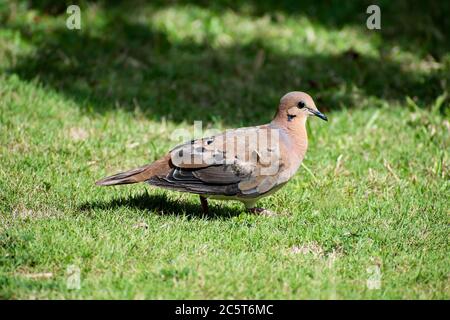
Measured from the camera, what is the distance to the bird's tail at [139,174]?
5.32 meters

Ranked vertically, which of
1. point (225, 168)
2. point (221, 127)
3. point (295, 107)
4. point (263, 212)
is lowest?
point (263, 212)

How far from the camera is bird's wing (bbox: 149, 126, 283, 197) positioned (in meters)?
5.34

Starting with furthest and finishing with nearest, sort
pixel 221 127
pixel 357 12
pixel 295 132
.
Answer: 1. pixel 357 12
2. pixel 221 127
3. pixel 295 132

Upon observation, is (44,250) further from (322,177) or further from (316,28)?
(316,28)

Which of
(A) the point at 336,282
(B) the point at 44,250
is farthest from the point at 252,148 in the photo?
(B) the point at 44,250

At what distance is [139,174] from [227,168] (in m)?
0.69

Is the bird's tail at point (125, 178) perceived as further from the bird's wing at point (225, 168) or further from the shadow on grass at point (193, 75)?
the shadow on grass at point (193, 75)

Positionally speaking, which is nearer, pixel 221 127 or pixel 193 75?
pixel 221 127

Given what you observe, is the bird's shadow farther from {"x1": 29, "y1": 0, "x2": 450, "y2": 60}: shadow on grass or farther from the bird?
{"x1": 29, "y1": 0, "x2": 450, "y2": 60}: shadow on grass

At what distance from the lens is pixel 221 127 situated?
7.65m

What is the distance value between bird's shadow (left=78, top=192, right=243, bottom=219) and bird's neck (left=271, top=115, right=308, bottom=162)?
2.42ft

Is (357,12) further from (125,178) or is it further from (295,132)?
(125,178)

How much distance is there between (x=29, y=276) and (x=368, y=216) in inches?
106

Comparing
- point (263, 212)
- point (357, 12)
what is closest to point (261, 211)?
point (263, 212)
